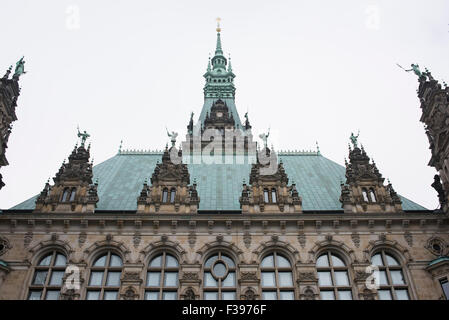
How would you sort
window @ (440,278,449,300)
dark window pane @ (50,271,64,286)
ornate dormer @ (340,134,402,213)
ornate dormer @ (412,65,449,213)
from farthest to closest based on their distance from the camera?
ornate dormer @ (412,65,449,213)
ornate dormer @ (340,134,402,213)
dark window pane @ (50,271,64,286)
window @ (440,278,449,300)

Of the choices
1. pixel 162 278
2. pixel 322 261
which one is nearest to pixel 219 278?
pixel 162 278

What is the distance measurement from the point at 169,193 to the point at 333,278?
848 cm

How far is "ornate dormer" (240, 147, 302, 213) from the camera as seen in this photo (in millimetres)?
19609

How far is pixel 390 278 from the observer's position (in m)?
17.8

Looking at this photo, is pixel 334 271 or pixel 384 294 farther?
pixel 334 271

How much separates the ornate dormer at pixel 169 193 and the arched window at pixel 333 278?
246 inches

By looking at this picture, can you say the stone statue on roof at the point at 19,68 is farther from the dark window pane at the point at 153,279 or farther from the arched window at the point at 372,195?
the arched window at the point at 372,195

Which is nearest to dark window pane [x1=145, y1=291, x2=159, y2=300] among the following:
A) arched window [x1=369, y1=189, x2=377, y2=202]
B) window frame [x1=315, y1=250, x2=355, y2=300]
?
window frame [x1=315, y1=250, x2=355, y2=300]

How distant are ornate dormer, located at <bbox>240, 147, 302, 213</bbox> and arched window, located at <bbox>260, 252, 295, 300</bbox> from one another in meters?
2.33

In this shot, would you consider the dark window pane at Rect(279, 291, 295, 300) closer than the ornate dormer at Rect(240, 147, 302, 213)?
Yes

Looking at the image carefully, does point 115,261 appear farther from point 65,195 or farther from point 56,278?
point 65,195

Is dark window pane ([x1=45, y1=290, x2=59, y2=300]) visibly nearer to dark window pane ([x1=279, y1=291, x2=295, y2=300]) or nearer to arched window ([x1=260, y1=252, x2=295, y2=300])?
arched window ([x1=260, y1=252, x2=295, y2=300])
